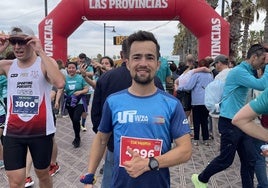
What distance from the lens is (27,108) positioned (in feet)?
10.3

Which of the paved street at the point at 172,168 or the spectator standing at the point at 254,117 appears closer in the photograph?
the spectator standing at the point at 254,117

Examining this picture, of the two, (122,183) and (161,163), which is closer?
(161,163)

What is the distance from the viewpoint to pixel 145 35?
6.39 ft

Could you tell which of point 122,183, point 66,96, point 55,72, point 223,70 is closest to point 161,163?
point 122,183

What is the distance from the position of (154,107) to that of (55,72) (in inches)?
55.1

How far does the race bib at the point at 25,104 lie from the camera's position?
311 cm

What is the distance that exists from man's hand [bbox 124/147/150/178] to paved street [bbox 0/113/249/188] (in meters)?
2.76

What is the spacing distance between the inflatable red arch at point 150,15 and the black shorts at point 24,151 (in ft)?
21.6

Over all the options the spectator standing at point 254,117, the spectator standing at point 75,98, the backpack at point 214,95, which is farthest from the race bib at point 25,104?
the spectator standing at point 75,98

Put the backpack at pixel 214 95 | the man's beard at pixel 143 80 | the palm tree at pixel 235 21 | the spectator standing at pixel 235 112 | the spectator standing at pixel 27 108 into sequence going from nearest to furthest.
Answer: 1. the man's beard at pixel 143 80
2. the spectator standing at pixel 27 108
3. the spectator standing at pixel 235 112
4. the backpack at pixel 214 95
5. the palm tree at pixel 235 21

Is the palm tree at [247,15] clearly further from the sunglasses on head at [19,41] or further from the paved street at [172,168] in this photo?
the sunglasses on head at [19,41]

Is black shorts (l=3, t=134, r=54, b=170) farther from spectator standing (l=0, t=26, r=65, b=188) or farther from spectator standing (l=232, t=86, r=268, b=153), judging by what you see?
spectator standing (l=232, t=86, r=268, b=153)

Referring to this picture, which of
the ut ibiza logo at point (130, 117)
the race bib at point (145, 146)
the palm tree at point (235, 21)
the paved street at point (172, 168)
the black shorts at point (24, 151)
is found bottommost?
the paved street at point (172, 168)

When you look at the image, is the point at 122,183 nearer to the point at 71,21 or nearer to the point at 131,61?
the point at 131,61
